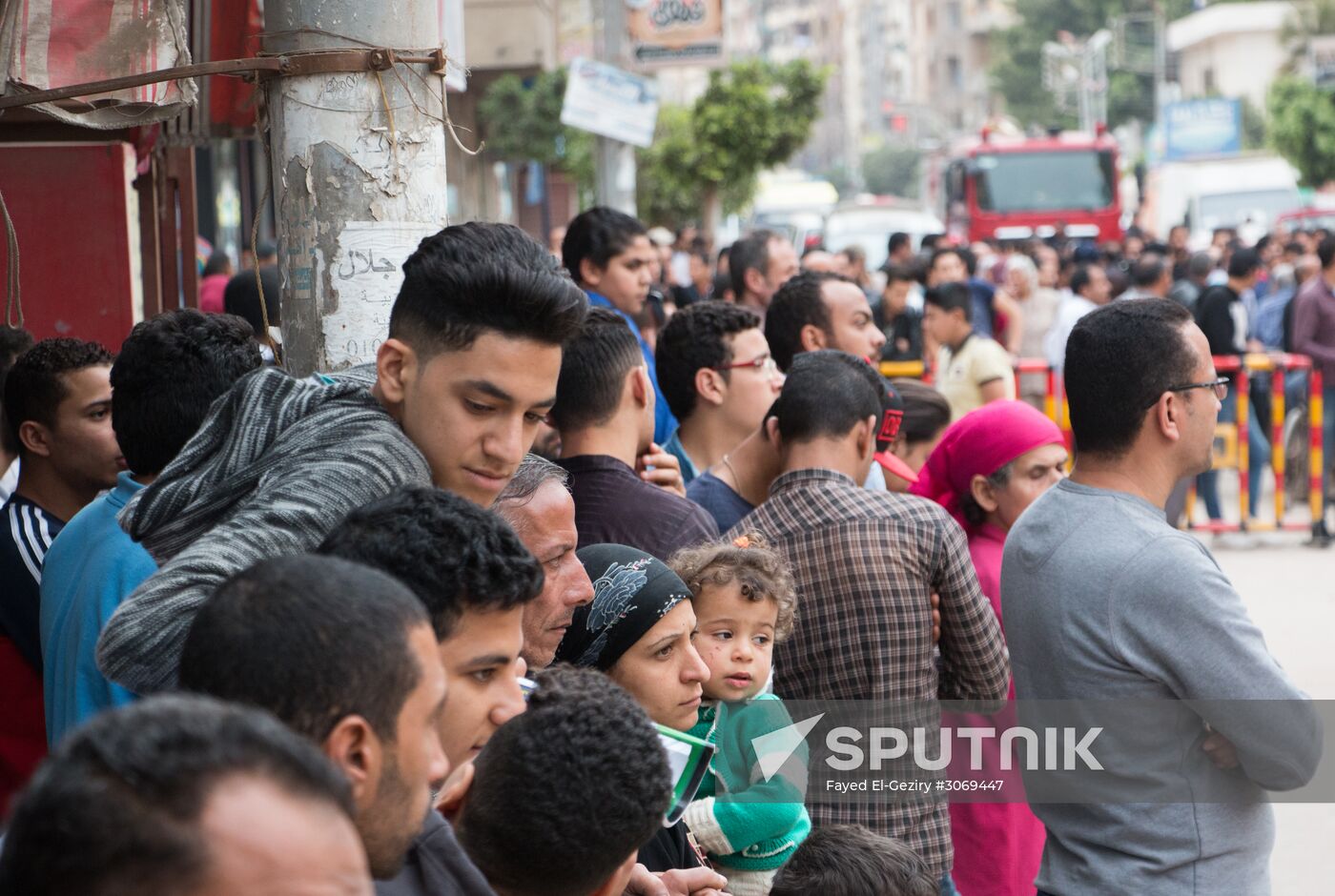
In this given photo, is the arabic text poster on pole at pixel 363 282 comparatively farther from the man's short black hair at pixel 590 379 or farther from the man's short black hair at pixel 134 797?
the man's short black hair at pixel 134 797

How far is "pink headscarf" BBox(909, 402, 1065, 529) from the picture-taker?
4.54m

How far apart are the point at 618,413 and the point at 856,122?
12712 centimetres

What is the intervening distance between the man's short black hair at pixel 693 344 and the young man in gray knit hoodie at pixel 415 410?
8.64ft

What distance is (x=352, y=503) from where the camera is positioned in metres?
2.28

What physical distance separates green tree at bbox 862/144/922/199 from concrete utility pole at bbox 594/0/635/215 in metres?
83.4

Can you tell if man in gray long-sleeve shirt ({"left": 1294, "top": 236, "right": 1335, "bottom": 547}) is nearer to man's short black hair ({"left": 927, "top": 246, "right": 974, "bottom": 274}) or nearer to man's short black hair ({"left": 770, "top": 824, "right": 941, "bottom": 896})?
man's short black hair ({"left": 927, "top": 246, "right": 974, "bottom": 274})

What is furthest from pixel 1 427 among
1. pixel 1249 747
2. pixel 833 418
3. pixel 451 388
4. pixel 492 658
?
pixel 1249 747

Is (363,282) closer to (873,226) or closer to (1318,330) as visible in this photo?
(1318,330)

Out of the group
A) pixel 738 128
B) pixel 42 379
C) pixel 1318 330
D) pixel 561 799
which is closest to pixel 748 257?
pixel 42 379

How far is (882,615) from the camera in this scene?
12.9ft

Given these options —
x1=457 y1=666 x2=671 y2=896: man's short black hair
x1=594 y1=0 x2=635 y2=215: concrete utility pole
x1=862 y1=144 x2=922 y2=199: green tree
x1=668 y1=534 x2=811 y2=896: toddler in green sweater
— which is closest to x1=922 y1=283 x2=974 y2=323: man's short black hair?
x1=594 y1=0 x2=635 y2=215: concrete utility pole

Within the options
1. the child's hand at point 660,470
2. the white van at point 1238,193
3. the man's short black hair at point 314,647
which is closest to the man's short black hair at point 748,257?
the child's hand at point 660,470

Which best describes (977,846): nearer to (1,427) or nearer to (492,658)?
(492,658)

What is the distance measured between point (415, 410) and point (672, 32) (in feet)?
34.1
